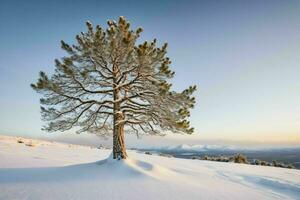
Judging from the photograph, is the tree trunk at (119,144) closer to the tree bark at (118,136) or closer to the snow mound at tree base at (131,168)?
the tree bark at (118,136)

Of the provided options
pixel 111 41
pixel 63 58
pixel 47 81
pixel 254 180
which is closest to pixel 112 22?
pixel 111 41

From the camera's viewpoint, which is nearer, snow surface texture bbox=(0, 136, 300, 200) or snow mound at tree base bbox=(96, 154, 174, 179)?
snow surface texture bbox=(0, 136, 300, 200)

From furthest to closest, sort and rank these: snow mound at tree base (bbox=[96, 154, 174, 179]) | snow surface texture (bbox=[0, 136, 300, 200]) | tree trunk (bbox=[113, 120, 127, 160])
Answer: tree trunk (bbox=[113, 120, 127, 160]) < snow mound at tree base (bbox=[96, 154, 174, 179]) < snow surface texture (bbox=[0, 136, 300, 200])

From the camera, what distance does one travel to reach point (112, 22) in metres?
12.4

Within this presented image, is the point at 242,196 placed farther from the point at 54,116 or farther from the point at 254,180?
the point at 54,116

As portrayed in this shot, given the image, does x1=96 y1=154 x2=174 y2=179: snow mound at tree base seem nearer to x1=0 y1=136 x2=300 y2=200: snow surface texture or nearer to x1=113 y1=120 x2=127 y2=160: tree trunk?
x1=0 y1=136 x2=300 y2=200: snow surface texture

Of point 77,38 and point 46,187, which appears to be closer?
point 46,187

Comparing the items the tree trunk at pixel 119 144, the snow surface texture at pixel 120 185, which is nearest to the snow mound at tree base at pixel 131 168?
the snow surface texture at pixel 120 185

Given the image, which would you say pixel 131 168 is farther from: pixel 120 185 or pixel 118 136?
pixel 120 185

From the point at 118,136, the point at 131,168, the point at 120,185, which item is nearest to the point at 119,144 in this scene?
the point at 118,136

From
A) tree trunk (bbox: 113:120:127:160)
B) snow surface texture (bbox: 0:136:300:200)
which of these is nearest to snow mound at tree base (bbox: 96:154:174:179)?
snow surface texture (bbox: 0:136:300:200)

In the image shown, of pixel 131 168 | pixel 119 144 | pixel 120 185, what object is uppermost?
pixel 119 144

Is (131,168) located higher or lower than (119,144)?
lower

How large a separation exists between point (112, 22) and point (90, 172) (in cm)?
741
